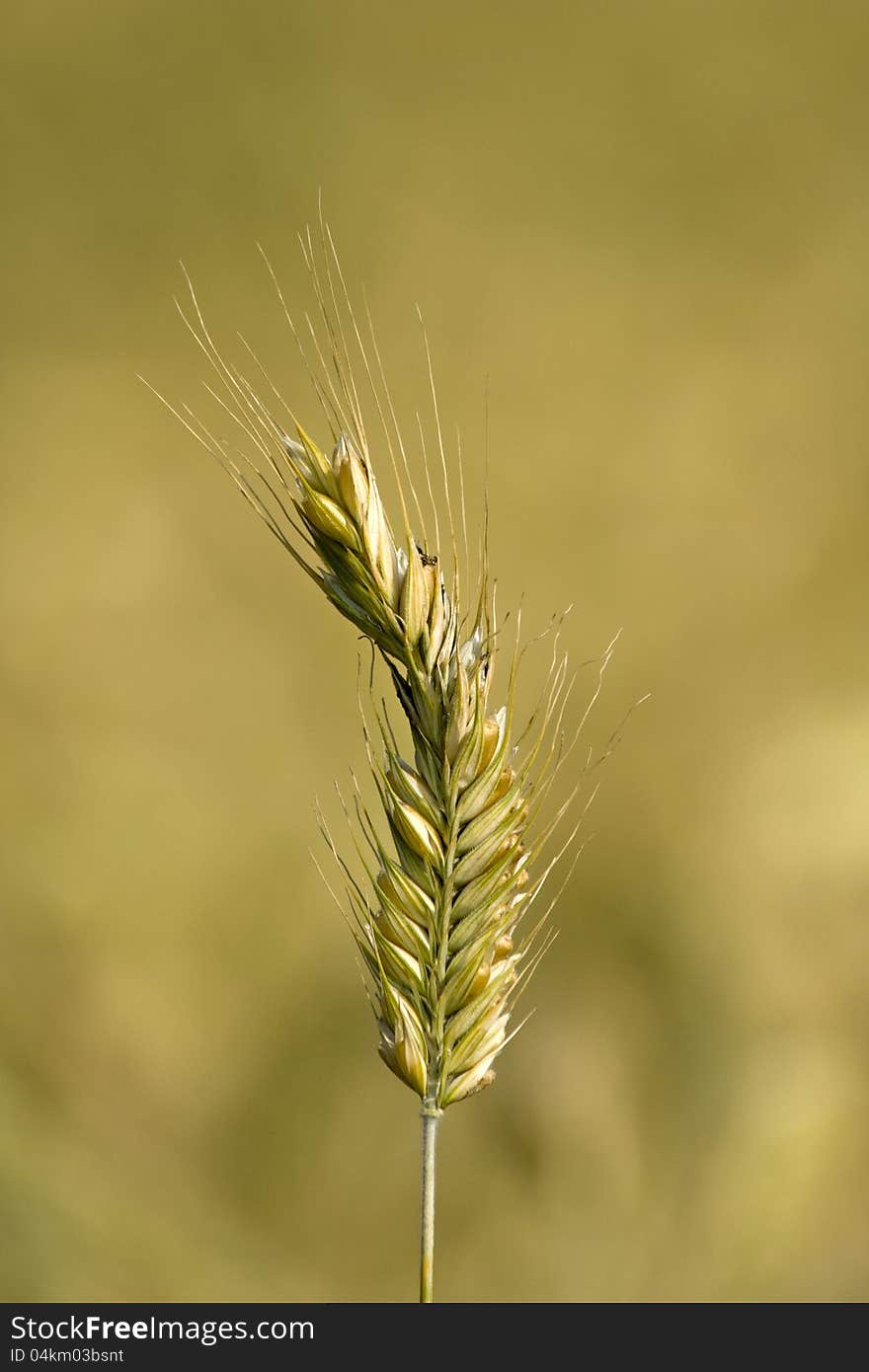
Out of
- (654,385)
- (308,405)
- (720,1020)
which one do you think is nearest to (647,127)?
(654,385)

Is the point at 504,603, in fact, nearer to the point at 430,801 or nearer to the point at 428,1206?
the point at 430,801

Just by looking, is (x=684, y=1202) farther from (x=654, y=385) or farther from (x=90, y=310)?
(x=90, y=310)

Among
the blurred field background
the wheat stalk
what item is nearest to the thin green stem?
the wheat stalk

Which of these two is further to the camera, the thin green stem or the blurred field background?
the blurred field background

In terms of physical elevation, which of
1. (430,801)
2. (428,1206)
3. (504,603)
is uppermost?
(504,603)

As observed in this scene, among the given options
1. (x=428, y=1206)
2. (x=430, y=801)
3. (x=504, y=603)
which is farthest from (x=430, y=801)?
(x=504, y=603)

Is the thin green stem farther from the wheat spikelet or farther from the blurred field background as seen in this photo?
the blurred field background

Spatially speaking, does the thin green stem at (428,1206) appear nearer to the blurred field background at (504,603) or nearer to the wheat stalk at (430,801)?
the wheat stalk at (430,801)
